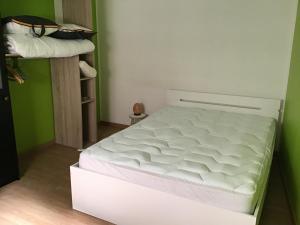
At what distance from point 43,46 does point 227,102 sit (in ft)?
6.98

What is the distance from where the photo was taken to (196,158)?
1896mm

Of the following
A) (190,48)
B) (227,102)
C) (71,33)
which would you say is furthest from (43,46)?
(227,102)

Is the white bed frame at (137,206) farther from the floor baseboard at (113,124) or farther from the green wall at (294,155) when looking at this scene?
the floor baseboard at (113,124)

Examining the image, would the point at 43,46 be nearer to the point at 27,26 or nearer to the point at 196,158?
the point at 27,26

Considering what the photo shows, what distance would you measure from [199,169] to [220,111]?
5.33ft

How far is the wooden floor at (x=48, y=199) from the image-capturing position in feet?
6.62

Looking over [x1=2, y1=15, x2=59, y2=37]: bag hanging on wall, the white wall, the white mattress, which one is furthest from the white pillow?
the white wall

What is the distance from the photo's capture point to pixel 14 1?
9.10ft

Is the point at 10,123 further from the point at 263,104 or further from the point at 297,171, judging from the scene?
the point at 263,104

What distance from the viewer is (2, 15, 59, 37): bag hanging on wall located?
2402 millimetres

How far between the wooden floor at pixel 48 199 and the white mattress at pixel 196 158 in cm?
40

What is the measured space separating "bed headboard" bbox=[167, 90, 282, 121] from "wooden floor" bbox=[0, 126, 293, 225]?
1.97 ft

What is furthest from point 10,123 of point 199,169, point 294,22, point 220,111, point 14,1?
point 294,22

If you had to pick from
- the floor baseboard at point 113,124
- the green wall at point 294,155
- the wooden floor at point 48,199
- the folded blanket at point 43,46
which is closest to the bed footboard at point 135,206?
the wooden floor at point 48,199
